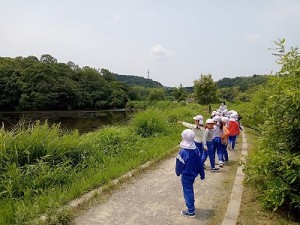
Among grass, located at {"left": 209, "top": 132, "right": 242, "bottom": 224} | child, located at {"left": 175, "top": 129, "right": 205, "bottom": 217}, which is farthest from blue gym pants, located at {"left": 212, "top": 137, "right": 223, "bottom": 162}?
child, located at {"left": 175, "top": 129, "right": 205, "bottom": 217}

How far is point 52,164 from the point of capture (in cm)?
681

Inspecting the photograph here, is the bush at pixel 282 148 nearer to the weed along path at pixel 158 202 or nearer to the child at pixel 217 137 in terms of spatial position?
the weed along path at pixel 158 202

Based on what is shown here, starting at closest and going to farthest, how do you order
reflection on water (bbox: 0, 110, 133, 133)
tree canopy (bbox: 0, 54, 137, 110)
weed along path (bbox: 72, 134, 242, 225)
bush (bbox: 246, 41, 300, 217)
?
bush (bbox: 246, 41, 300, 217) < weed along path (bbox: 72, 134, 242, 225) < reflection on water (bbox: 0, 110, 133, 133) < tree canopy (bbox: 0, 54, 137, 110)

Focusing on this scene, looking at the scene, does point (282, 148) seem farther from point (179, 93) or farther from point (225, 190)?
point (179, 93)

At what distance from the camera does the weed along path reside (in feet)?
15.9

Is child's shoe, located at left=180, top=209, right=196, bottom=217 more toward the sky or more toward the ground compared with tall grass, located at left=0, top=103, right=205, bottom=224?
more toward the ground

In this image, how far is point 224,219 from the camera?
16.0ft

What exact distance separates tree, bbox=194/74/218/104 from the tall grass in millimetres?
30147

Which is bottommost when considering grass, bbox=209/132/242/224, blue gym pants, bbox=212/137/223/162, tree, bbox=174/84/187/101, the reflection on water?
the reflection on water

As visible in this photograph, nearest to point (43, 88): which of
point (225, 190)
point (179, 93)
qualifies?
point (179, 93)

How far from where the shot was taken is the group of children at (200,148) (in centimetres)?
508

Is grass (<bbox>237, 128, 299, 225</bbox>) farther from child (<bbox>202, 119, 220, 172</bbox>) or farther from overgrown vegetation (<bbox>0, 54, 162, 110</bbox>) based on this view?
overgrown vegetation (<bbox>0, 54, 162, 110</bbox>)

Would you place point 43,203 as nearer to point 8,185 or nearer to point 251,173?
point 8,185

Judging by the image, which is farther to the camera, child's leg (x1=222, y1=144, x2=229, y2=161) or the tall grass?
child's leg (x1=222, y1=144, x2=229, y2=161)
